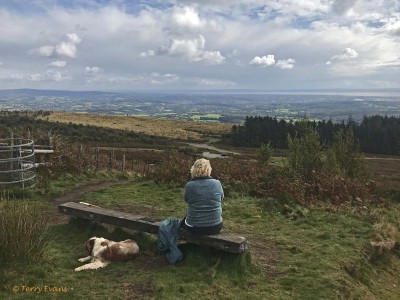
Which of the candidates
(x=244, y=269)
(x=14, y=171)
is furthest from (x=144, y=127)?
(x=244, y=269)

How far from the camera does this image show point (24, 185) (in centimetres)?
1459

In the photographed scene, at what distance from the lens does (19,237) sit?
679cm

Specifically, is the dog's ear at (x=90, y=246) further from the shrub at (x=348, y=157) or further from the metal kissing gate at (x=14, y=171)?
the shrub at (x=348, y=157)

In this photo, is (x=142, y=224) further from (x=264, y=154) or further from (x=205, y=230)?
(x=264, y=154)

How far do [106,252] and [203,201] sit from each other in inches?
78.3

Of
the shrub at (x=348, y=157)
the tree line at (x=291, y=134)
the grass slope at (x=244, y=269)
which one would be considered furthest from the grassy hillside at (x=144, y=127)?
the grass slope at (x=244, y=269)

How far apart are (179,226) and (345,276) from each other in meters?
3.27

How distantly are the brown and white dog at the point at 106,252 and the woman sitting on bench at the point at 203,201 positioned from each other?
1183 mm

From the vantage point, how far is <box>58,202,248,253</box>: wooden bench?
717cm

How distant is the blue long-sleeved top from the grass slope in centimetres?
60

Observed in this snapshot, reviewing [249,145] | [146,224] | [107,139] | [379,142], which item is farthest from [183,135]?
[146,224]

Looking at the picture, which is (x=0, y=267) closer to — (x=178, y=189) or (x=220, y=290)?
(x=220, y=290)

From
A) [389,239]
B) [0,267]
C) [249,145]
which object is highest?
[0,267]

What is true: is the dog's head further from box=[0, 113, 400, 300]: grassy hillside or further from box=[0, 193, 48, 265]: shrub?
box=[0, 193, 48, 265]: shrub
